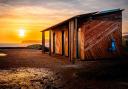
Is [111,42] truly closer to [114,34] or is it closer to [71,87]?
[114,34]

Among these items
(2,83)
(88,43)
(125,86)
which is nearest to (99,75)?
(125,86)

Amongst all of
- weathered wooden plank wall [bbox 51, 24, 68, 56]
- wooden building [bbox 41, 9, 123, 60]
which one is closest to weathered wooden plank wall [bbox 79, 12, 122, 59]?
wooden building [bbox 41, 9, 123, 60]

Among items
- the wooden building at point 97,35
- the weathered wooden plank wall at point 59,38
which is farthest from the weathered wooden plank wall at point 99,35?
the weathered wooden plank wall at point 59,38

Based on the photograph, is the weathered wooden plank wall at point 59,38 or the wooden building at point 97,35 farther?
the weathered wooden plank wall at point 59,38

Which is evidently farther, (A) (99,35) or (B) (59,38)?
(B) (59,38)

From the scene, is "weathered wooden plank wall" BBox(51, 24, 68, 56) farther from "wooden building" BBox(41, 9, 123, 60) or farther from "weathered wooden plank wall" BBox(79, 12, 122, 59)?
"weathered wooden plank wall" BBox(79, 12, 122, 59)

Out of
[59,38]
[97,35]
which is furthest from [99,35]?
[59,38]

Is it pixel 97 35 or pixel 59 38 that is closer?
pixel 97 35

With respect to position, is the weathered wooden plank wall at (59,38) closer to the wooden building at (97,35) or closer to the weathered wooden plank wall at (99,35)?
the wooden building at (97,35)

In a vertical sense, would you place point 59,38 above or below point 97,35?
below

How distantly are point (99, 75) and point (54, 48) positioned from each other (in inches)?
664

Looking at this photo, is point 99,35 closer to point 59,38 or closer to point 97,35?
point 97,35

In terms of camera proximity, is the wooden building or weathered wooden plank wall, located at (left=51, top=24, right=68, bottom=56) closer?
the wooden building

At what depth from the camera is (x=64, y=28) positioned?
22500 mm
